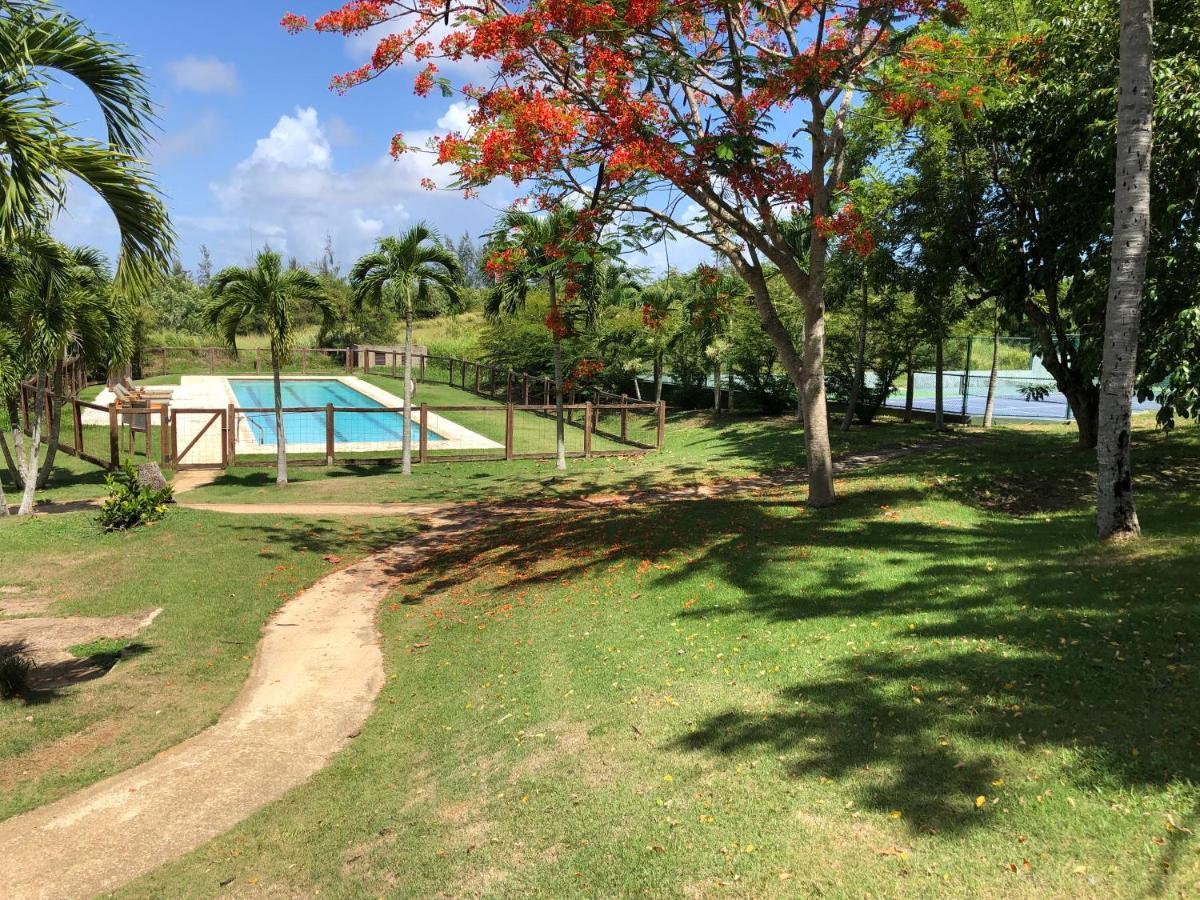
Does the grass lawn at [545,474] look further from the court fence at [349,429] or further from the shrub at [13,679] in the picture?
the shrub at [13,679]

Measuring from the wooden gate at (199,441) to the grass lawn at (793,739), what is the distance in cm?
1132

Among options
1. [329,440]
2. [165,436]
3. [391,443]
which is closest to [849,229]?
[329,440]

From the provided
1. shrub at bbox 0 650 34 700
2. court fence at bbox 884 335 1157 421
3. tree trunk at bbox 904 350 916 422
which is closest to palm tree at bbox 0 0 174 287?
shrub at bbox 0 650 34 700

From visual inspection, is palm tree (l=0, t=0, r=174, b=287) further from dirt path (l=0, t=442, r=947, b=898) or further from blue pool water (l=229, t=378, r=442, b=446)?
blue pool water (l=229, t=378, r=442, b=446)

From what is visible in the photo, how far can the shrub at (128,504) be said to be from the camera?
11.3m

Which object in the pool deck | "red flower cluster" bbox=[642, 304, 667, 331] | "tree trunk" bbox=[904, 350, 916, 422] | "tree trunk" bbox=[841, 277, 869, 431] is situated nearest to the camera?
"red flower cluster" bbox=[642, 304, 667, 331]

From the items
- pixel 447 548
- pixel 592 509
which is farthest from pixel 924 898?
pixel 592 509

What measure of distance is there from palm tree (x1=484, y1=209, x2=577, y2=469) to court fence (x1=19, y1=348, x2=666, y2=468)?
242cm

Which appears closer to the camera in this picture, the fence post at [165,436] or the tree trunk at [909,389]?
the fence post at [165,436]

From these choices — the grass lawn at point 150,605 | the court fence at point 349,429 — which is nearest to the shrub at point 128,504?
the grass lawn at point 150,605

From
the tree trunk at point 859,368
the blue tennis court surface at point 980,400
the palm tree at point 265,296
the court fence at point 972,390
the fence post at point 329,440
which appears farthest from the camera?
the blue tennis court surface at point 980,400

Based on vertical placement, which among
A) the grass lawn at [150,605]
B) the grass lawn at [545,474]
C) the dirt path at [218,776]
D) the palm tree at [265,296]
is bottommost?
the dirt path at [218,776]

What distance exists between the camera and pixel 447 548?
38.0 ft

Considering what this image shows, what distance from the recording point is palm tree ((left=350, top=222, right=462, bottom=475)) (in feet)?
55.1
